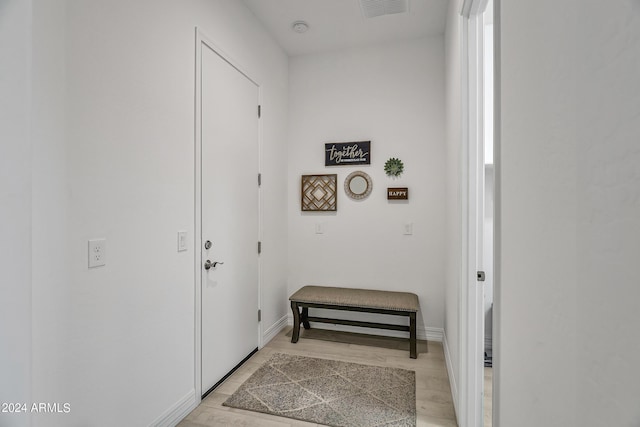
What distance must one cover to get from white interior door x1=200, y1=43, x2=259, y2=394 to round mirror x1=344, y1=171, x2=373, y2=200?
3.15 ft

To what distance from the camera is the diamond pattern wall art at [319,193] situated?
330 cm

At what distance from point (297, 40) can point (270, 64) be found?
0.38 metres

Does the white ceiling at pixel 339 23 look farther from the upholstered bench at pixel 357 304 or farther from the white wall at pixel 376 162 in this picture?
the upholstered bench at pixel 357 304

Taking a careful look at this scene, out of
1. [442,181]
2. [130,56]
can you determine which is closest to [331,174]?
[442,181]

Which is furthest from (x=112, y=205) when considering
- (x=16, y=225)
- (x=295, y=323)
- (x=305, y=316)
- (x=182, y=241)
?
(x=305, y=316)

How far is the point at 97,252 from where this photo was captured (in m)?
1.39

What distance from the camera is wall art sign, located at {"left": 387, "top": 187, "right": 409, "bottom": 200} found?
3.09 m

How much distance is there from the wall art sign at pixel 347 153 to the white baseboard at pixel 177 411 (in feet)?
7.54

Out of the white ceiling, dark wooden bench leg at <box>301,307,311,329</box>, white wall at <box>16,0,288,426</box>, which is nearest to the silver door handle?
white wall at <box>16,0,288,426</box>

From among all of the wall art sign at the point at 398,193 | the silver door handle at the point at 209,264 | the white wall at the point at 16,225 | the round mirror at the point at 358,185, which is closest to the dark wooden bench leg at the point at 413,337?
the wall art sign at the point at 398,193

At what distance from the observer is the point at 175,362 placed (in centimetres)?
186

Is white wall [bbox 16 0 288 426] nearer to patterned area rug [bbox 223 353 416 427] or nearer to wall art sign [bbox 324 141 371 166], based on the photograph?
patterned area rug [bbox 223 353 416 427]

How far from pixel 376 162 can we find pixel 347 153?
31 cm

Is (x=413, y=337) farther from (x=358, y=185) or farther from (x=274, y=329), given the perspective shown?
(x=358, y=185)
